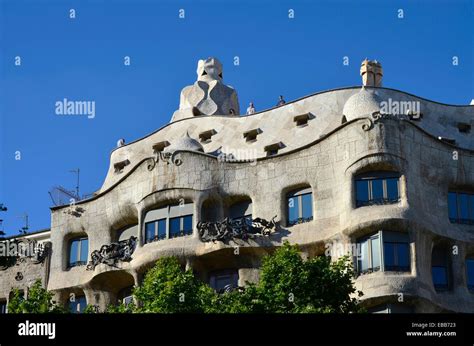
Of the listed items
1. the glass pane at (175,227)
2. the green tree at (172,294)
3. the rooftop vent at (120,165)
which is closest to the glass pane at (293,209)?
the glass pane at (175,227)

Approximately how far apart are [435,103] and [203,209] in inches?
397

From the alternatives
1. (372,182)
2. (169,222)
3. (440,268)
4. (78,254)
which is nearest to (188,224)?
(169,222)

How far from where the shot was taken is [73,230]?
44.3 meters

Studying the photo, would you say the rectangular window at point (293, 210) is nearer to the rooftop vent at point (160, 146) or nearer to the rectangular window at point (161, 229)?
the rectangular window at point (161, 229)

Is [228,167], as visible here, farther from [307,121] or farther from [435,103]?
[435,103]

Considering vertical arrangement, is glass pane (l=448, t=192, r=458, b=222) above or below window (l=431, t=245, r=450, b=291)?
above

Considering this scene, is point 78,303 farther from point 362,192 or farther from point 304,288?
point 304,288

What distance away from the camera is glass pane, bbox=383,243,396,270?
36.0 meters

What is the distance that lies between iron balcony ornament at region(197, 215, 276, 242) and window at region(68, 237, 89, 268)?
6401mm

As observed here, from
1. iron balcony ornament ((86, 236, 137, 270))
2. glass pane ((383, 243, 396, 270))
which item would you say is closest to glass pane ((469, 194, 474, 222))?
glass pane ((383, 243, 396, 270))

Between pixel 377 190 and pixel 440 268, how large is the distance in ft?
11.7

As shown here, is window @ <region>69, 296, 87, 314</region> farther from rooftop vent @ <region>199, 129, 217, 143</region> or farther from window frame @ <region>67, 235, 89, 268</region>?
rooftop vent @ <region>199, 129, 217, 143</region>

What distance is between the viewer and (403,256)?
36.3m

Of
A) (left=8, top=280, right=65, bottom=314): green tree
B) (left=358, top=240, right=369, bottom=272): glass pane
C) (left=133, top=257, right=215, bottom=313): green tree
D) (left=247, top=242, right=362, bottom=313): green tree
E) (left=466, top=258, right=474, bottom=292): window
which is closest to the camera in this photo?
(left=247, top=242, right=362, bottom=313): green tree
